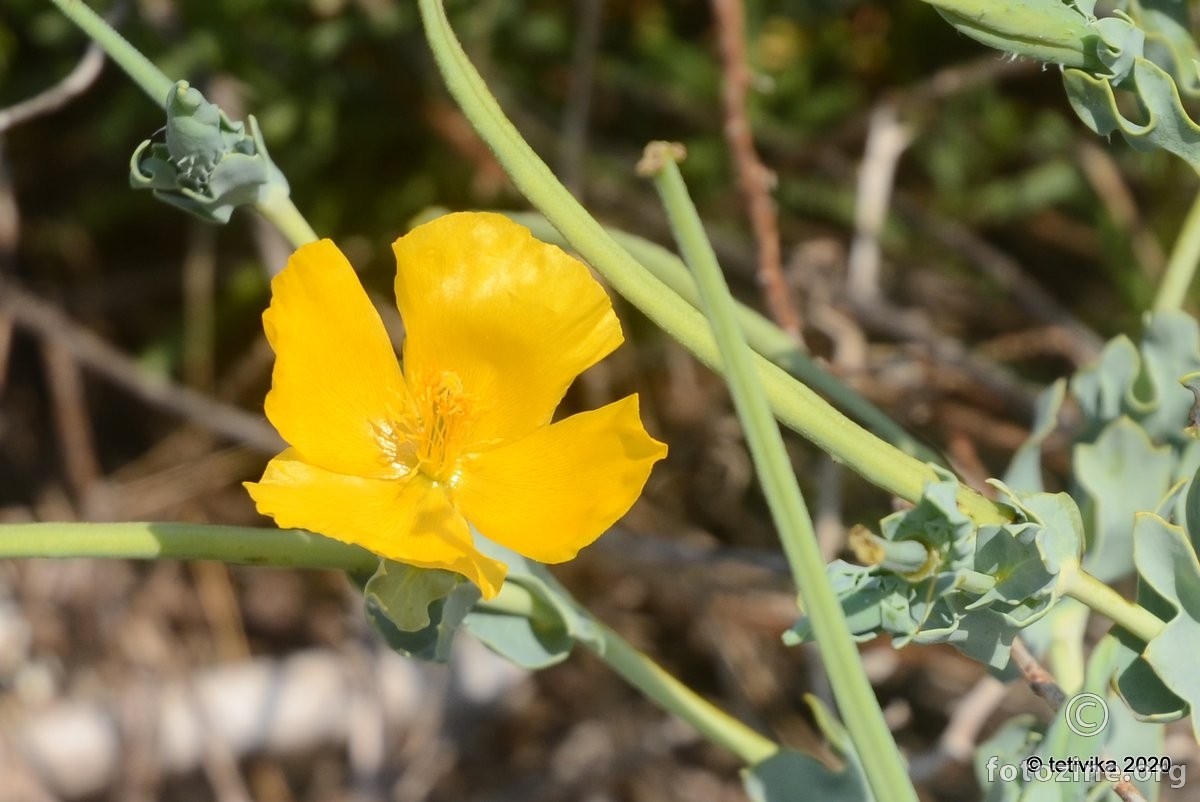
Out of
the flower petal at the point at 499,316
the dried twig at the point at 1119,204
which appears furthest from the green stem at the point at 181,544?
the dried twig at the point at 1119,204

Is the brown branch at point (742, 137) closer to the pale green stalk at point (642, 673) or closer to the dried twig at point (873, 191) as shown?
the dried twig at point (873, 191)

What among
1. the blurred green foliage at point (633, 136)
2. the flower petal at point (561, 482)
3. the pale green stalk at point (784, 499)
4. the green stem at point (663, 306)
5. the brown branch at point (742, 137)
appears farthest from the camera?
the blurred green foliage at point (633, 136)

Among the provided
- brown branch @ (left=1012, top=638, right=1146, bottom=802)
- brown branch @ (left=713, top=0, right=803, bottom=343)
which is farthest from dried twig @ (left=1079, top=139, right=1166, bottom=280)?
brown branch @ (left=1012, top=638, right=1146, bottom=802)

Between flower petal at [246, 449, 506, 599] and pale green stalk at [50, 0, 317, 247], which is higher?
pale green stalk at [50, 0, 317, 247]

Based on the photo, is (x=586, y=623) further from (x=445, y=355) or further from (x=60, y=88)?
(x=60, y=88)

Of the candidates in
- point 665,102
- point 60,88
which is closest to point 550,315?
point 60,88

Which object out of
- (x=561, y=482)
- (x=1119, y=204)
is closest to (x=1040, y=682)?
(x=561, y=482)

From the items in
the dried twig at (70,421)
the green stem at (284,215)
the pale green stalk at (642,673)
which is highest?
the green stem at (284,215)

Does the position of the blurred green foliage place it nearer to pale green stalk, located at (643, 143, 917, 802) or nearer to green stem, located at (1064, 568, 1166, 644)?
green stem, located at (1064, 568, 1166, 644)

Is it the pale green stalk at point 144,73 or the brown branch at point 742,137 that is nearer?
the pale green stalk at point 144,73
